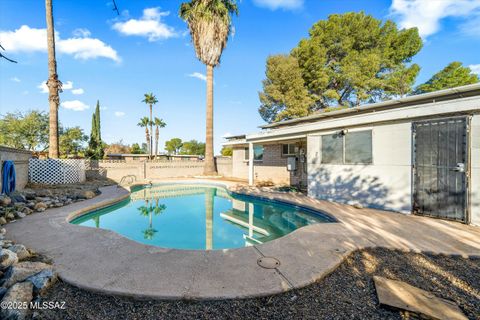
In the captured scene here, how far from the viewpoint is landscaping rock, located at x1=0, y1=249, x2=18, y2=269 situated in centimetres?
253

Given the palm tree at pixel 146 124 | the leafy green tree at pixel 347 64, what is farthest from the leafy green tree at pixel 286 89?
the palm tree at pixel 146 124

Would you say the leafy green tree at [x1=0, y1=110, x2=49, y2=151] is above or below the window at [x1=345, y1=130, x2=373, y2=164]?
above

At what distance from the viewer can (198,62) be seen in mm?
16156

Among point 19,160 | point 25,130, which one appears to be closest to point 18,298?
point 19,160

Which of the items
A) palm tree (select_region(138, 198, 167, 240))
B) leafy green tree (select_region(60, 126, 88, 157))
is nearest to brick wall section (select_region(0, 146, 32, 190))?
palm tree (select_region(138, 198, 167, 240))

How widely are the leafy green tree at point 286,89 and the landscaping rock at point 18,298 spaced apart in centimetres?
1735

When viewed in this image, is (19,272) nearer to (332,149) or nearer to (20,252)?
(20,252)

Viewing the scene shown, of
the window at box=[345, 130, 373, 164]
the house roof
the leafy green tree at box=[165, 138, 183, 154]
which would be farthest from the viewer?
the leafy green tree at box=[165, 138, 183, 154]

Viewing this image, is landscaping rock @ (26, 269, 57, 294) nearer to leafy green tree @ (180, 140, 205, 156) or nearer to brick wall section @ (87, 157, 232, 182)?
brick wall section @ (87, 157, 232, 182)

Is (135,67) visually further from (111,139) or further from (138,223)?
(111,139)

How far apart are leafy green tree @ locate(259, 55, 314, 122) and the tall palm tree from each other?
572 inches

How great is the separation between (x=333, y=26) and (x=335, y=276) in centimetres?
2078

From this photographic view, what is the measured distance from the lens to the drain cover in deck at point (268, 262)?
2.82m

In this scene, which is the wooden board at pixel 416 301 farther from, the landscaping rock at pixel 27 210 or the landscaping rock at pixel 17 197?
the landscaping rock at pixel 17 197
